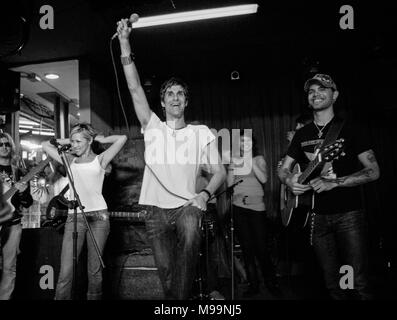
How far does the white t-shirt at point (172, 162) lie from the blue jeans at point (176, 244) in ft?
0.28

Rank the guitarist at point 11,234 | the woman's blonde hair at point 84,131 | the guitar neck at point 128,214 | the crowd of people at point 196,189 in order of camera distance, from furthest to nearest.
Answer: the guitar neck at point 128,214 < the woman's blonde hair at point 84,131 < the guitarist at point 11,234 < the crowd of people at point 196,189

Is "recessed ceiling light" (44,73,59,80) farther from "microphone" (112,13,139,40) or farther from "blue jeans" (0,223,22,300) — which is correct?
"microphone" (112,13,139,40)

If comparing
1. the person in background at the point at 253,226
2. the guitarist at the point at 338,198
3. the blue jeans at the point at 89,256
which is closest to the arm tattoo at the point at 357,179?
the guitarist at the point at 338,198

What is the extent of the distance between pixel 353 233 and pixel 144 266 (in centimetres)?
221

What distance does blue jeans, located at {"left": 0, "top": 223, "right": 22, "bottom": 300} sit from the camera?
329 centimetres

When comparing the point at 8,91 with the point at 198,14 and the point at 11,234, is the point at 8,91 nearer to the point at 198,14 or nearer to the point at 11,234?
the point at 11,234

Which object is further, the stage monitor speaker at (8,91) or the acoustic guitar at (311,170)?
the stage monitor speaker at (8,91)

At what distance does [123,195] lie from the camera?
13.3ft

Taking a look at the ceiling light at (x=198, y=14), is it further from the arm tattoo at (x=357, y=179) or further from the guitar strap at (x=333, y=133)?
the arm tattoo at (x=357, y=179)

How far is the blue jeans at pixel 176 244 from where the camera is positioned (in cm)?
176

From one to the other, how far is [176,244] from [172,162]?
0.48m

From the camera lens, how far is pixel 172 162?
204 centimetres
